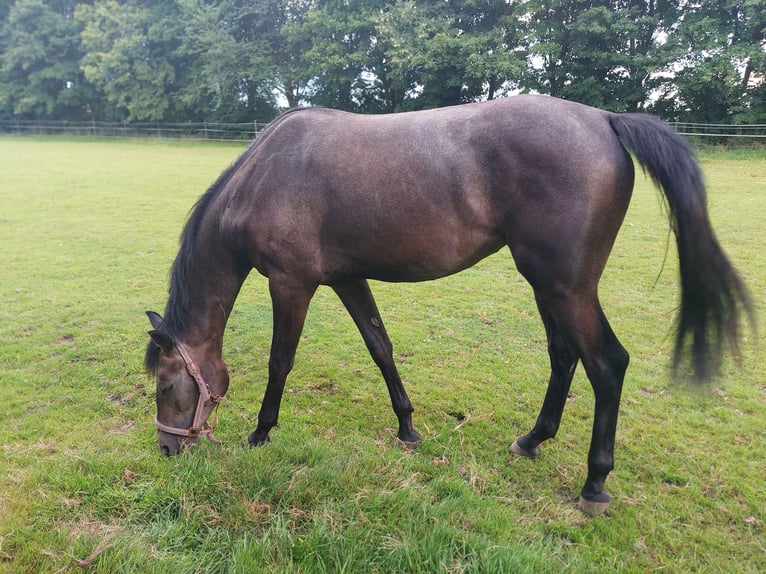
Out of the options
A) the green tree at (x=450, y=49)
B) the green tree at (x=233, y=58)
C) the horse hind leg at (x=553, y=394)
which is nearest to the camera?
the horse hind leg at (x=553, y=394)

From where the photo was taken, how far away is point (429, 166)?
2264 mm

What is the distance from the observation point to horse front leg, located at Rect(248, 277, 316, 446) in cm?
251

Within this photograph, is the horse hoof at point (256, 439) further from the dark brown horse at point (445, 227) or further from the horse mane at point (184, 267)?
the horse mane at point (184, 267)

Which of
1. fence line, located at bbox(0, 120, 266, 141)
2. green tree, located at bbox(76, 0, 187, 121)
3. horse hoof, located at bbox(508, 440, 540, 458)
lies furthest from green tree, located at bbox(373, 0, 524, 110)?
horse hoof, located at bbox(508, 440, 540, 458)

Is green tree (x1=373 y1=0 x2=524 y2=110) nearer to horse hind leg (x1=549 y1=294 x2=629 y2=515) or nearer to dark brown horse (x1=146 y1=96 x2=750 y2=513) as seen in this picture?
dark brown horse (x1=146 y1=96 x2=750 y2=513)

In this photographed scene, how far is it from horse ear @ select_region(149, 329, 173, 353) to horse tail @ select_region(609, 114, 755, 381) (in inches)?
98.0

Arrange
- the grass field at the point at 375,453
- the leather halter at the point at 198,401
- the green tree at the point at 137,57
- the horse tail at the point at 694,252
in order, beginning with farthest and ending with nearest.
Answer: the green tree at the point at 137,57 → the leather halter at the point at 198,401 → the horse tail at the point at 694,252 → the grass field at the point at 375,453

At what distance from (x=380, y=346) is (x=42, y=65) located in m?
47.1

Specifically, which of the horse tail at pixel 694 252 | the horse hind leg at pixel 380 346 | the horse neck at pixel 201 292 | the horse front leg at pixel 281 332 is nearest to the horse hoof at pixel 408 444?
the horse hind leg at pixel 380 346

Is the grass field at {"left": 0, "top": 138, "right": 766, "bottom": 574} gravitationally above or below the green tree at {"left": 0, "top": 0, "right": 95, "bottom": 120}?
below

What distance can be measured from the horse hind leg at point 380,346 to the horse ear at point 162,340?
1.00 metres

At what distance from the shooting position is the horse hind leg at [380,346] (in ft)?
9.70

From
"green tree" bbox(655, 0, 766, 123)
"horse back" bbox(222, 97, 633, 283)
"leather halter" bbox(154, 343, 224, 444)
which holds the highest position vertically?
"green tree" bbox(655, 0, 766, 123)

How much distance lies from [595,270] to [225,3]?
120 feet
